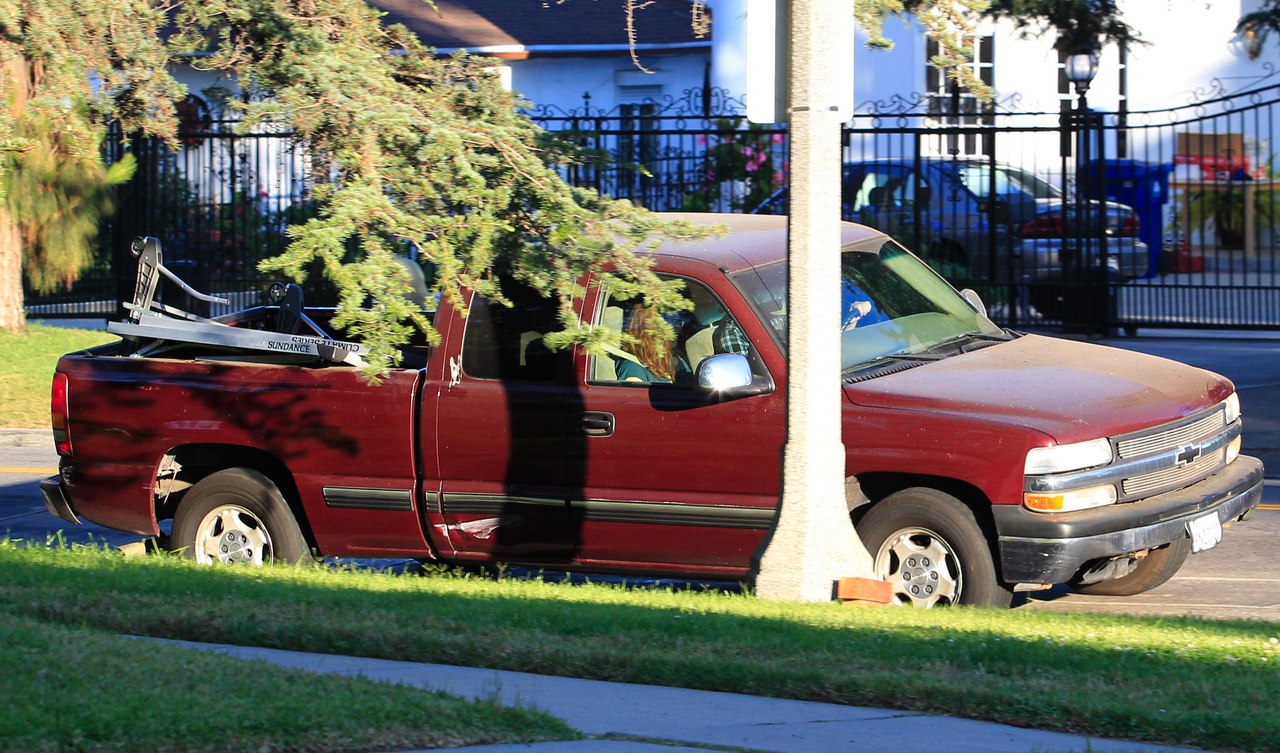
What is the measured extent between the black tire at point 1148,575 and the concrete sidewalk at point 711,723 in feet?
9.55

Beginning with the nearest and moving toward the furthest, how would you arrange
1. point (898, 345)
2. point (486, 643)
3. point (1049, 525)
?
point (486, 643) < point (1049, 525) < point (898, 345)

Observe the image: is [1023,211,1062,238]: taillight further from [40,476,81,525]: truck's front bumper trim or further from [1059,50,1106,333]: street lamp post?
[40,476,81,525]: truck's front bumper trim

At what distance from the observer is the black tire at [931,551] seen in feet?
22.8

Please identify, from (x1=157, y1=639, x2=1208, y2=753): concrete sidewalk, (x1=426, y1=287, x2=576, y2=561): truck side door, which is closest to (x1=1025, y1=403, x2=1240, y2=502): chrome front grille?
(x1=157, y1=639, x2=1208, y2=753): concrete sidewalk

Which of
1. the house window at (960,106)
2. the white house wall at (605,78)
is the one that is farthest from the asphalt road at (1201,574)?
the white house wall at (605,78)

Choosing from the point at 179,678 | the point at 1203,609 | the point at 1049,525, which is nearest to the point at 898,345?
the point at 1049,525

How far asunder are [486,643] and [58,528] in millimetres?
5544

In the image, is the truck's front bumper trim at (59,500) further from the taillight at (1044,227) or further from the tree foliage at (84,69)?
the taillight at (1044,227)

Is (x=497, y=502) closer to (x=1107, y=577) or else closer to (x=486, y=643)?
(x=486, y=643)

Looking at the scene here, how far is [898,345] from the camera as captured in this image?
7.76 m

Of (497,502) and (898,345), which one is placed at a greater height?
(898,345)

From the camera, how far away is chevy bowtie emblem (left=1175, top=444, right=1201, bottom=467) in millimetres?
7066

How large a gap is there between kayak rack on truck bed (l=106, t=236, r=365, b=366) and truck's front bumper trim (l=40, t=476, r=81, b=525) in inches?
35.7

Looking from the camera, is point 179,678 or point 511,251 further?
point 511,251
